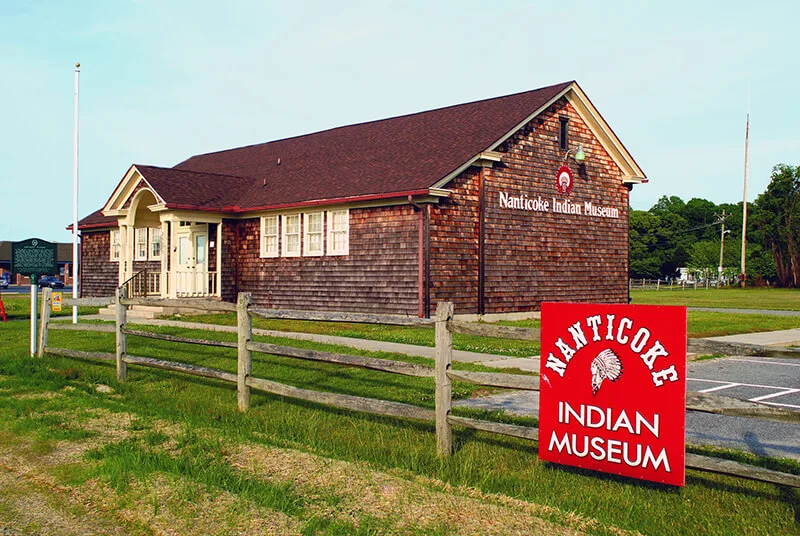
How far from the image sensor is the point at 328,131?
95.3 feet

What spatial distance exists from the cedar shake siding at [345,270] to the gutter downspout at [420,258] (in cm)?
15

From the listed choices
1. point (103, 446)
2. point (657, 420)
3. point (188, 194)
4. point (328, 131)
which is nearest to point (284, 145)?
point (328, 131)

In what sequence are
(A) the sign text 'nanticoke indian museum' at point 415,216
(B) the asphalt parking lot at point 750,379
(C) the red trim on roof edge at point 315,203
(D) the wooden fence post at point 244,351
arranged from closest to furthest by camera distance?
(D) the wooden fence post at point 244,351 → (B) the asphalt parking lot at point 750,379 → (C) the red trim on roof edge at point 315,203 → (A) the sign text 'nanticoke indian museum' at point 415,216

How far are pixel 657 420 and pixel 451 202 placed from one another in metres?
15.0

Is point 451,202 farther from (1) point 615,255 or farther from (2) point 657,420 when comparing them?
(2) point 657,420

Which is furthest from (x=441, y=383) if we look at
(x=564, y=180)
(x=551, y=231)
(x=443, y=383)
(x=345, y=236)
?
(x=564, y=180)

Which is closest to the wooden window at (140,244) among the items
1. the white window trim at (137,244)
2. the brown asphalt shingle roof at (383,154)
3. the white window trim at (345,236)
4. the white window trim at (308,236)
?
the white window trim at (137,244)

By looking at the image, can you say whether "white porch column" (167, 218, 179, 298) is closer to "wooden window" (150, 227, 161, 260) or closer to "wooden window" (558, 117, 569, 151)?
"wooden window" (150, 227, 161, 260)

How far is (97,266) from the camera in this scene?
3028cm

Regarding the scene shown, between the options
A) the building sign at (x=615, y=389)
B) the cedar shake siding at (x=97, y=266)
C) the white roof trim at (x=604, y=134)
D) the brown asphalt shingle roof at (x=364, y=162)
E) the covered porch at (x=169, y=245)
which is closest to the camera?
the building sign at (x=615, y=389)

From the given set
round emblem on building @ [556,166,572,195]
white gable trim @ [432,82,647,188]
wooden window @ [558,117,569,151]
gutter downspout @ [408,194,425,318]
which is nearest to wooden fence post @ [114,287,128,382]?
gutter downspout @ [408,194,425,318]

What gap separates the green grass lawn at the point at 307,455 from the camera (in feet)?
15.9

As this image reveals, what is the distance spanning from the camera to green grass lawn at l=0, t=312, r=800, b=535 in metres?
4.84

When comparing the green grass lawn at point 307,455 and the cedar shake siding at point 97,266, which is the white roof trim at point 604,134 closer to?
the green grass lawn at point 307,455
